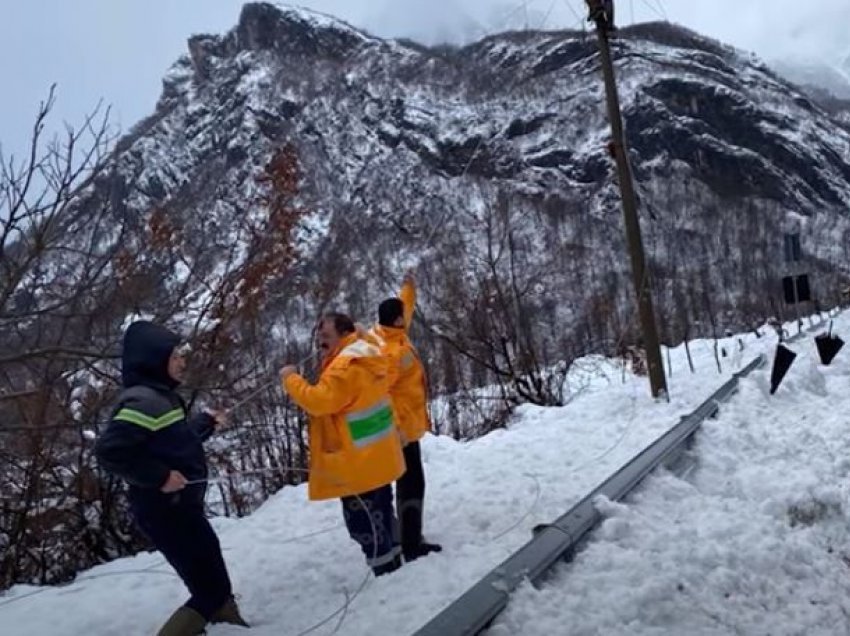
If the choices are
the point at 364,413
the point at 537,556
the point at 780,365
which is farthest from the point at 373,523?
the point at 780,365

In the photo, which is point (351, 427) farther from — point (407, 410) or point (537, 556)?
point (537, 556)

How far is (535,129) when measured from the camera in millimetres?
134750

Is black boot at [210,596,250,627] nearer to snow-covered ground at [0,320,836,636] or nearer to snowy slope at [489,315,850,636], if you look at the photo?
snow-covered ground at [0,320,836,636]

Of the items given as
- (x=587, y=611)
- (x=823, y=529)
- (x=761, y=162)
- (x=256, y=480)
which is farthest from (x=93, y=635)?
(x=761, y=162)

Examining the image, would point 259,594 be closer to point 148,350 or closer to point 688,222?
point 148,350

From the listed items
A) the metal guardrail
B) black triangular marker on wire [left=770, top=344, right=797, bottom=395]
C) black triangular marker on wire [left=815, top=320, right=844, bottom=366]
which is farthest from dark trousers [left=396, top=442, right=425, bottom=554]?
black triangular marker on wire [left=815, top=320, right=844, bottom=366]

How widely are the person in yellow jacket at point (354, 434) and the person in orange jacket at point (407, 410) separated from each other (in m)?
0.31

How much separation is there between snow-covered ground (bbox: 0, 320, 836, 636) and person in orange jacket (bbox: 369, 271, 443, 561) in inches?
11.8

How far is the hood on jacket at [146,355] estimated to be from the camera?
4320 millimetres

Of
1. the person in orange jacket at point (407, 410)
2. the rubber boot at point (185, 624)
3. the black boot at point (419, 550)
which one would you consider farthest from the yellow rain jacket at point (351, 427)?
the rubber boot at point (185, 624)

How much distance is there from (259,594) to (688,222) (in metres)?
128

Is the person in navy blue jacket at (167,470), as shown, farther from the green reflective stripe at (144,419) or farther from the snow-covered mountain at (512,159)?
the snow-covered mountain at (512,159)

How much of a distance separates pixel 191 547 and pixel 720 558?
119 inches

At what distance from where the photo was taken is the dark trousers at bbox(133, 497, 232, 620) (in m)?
4.24
